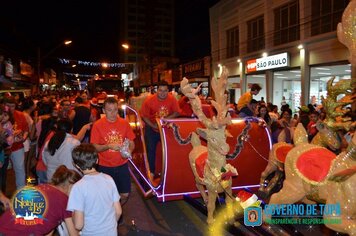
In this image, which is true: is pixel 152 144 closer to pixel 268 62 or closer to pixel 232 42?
pixel 268 62

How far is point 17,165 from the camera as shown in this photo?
6.48 metres

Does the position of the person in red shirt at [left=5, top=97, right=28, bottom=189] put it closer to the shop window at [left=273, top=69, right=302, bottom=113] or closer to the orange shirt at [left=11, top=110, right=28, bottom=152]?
the orange shirt at [left=11, top=110, right=28, bottom=152]

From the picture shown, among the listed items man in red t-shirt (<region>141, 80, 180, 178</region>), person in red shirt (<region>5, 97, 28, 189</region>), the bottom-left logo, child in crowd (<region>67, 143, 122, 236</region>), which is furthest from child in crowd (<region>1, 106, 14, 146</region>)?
child in crowd (<region>67, 143, 122, 236</region>)

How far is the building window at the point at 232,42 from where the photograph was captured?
25195 mm

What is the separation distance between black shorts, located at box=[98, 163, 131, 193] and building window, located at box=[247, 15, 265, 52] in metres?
18.2

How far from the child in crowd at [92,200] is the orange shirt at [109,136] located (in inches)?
60.7

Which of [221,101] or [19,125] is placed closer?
[221,101]

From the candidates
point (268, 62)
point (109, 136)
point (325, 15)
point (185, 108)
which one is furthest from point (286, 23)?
point (109, 136)

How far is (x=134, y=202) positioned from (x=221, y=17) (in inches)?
878

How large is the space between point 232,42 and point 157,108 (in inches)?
808

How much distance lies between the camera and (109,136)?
5016 millimetres

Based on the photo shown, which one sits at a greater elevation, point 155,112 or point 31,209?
point 155,112

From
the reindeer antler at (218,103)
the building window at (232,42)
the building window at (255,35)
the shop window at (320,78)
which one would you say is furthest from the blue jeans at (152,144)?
the building window at (232,42)

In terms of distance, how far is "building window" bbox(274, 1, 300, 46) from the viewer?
18703 millimetres
